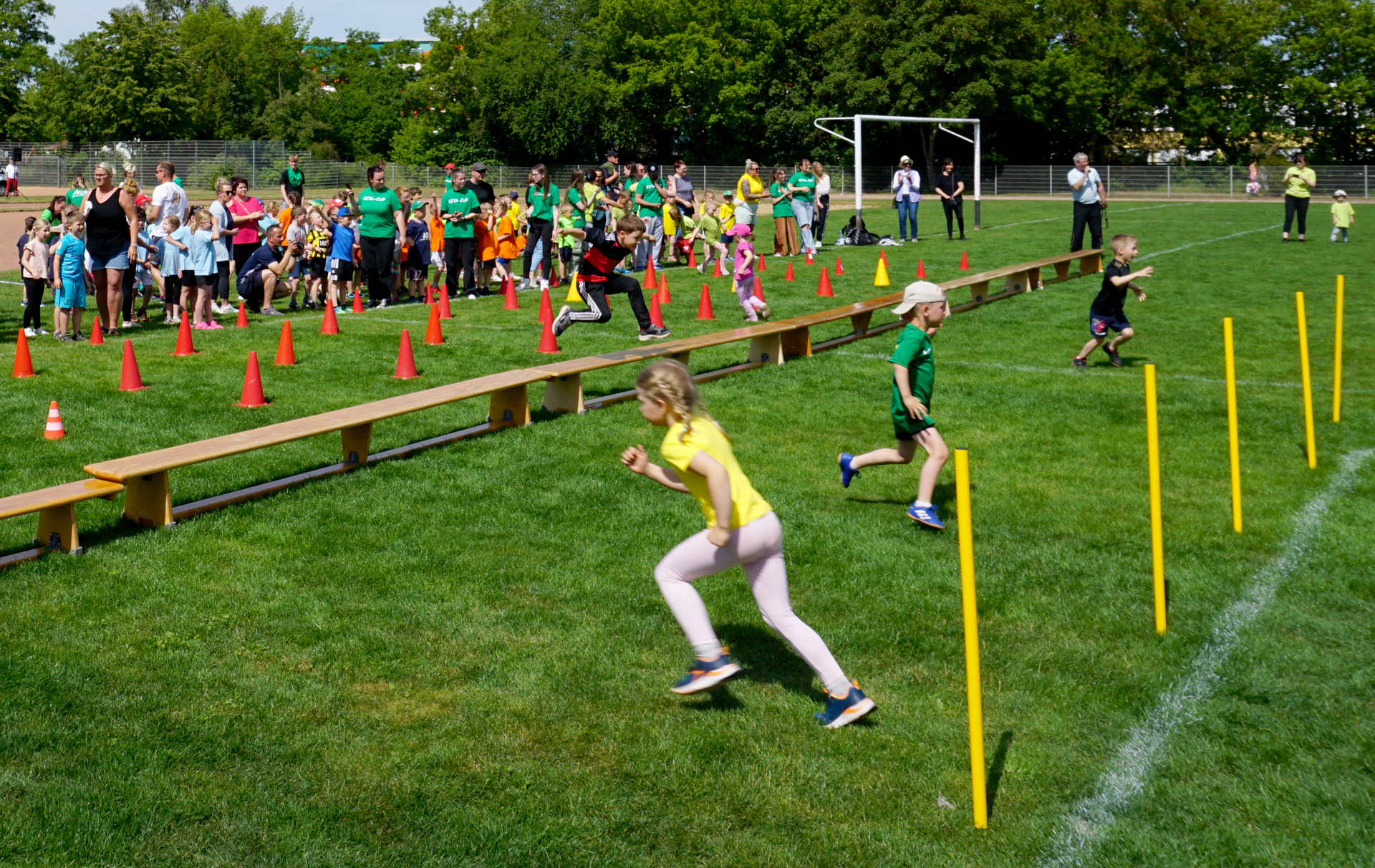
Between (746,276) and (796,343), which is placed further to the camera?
(746,276)

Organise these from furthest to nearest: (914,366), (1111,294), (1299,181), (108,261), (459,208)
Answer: (1299,181), (459,208), (108,261), (1111,294), (914,366)

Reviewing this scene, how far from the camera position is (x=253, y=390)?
11.7 metres

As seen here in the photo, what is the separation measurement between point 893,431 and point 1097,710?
553cm

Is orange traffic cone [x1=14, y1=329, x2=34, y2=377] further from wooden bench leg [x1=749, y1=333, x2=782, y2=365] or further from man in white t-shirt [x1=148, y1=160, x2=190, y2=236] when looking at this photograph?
wooden bench leg [x1=749, y1=333, x2=782, y2=365]

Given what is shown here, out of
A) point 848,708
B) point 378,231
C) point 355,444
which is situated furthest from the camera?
point 378,231

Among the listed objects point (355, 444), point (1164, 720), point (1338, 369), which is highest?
point (1338, 369)

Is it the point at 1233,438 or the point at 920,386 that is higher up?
the point at 920,386

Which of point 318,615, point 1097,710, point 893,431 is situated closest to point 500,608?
point 318,615

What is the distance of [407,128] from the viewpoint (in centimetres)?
8825

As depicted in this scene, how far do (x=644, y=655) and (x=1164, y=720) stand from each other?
7.71ft

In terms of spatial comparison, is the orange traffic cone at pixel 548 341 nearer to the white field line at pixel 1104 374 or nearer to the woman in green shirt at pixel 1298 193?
the white field line at pixel 1104 374

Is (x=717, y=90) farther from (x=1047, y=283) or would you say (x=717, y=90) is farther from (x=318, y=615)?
(x=318, y=615)

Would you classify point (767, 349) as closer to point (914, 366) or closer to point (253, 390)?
point (253, 390)

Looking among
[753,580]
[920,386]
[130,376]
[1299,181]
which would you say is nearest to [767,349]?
[920,386]
